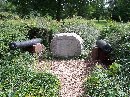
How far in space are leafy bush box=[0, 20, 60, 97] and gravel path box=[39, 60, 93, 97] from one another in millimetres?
565

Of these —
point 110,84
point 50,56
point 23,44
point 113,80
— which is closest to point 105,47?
point 50,56

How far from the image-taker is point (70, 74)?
1180cm

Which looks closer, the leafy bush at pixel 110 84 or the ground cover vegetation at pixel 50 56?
the leafy bush at pixel 110 84

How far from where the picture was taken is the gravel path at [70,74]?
977cm

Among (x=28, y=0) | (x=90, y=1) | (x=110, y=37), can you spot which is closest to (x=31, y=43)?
(x=110, y=37)

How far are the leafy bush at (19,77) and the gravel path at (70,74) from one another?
57 cm

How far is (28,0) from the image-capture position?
33.8 m

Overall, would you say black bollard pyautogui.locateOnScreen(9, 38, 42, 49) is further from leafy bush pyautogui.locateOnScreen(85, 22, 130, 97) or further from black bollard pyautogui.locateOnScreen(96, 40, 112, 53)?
leafy bush pyautogui.locateOnScreen(85, 22, 130, 97)

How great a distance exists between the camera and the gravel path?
977 cm

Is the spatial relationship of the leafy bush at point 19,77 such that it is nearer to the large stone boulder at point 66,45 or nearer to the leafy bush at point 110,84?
the leafy bush at point 110,84

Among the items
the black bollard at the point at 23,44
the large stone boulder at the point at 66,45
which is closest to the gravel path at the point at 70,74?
the large stone boulder at the point at 66,45

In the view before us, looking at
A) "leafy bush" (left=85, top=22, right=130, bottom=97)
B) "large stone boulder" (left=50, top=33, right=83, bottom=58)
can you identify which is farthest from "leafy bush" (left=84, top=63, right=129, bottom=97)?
"large stone boulder" (left=50, top=33, right=83, bottom=58)

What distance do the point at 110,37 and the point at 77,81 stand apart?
3830mm

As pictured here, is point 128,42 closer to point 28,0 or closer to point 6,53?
point 6,53
